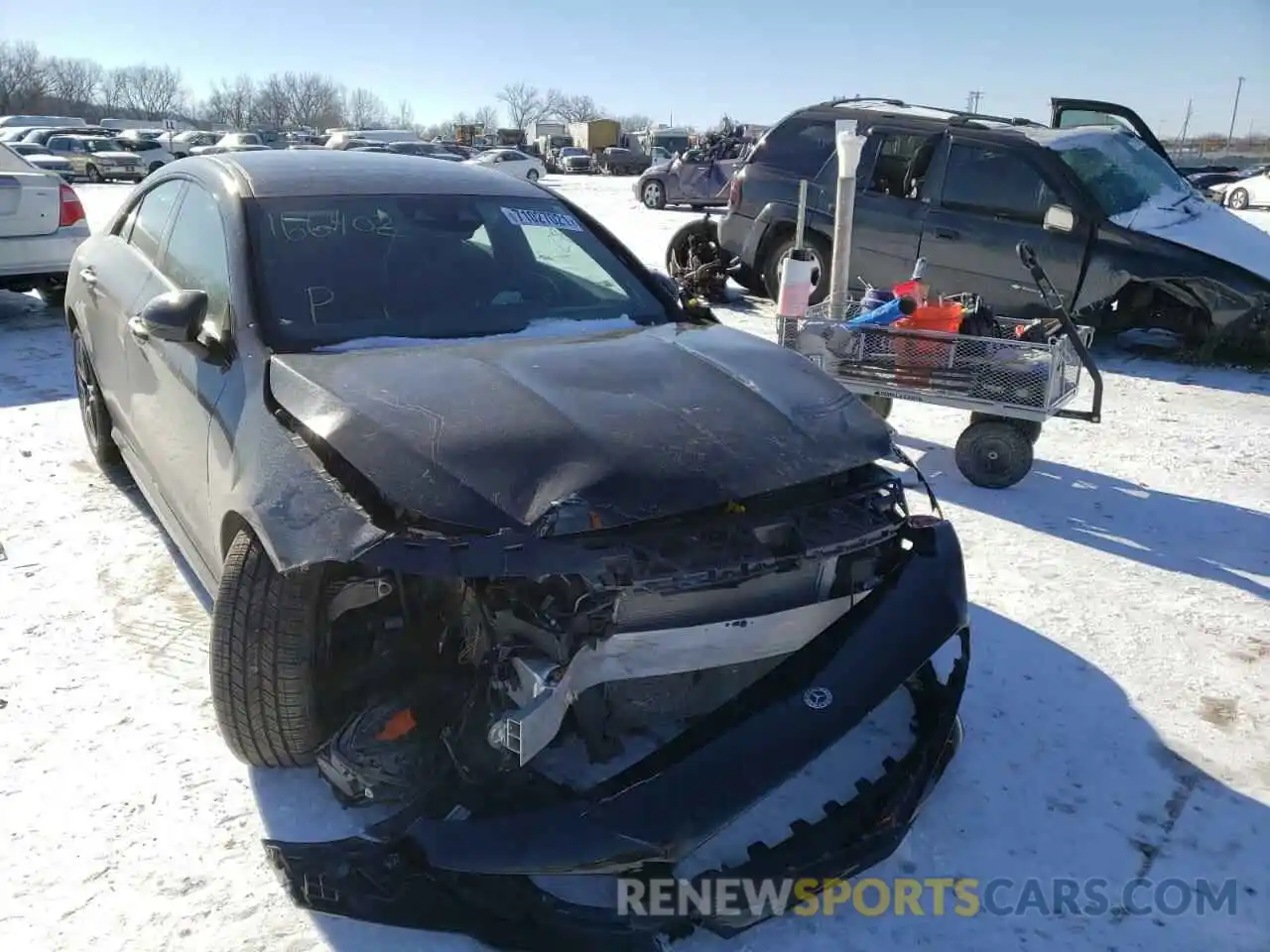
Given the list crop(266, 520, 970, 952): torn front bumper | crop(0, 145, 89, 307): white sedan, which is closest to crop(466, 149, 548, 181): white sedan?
crop(0, 145, 89, 307): white sedan

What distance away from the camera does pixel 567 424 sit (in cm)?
234

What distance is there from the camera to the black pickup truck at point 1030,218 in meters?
7.49

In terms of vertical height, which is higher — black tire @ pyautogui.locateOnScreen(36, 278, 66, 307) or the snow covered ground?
black tire @ pyautogui.locateOnScreen(36, 278, 66, 307)

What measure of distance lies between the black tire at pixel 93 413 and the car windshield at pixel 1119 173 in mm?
7333

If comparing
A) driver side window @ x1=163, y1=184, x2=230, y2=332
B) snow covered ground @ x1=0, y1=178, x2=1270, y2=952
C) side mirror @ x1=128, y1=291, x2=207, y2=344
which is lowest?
snow covered ground @ x1=0, y1=178, x2=1270, y2=952

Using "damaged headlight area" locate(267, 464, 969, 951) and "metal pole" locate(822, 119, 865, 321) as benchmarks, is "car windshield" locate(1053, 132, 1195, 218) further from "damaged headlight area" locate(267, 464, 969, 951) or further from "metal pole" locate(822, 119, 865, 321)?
"damaged headlight area" locate(267, 464, 969, 951)

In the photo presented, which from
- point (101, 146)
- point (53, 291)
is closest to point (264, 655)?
point (53, 291)

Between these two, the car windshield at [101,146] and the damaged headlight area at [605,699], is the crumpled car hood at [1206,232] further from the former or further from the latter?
the car windshield at [101,146]

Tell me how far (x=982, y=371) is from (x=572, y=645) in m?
3.49

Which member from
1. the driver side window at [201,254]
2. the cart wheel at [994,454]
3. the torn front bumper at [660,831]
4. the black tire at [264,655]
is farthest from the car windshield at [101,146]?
the torn front bumper at [660,831]

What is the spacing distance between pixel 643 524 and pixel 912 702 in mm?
1257

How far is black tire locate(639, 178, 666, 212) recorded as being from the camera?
19812 millimetres

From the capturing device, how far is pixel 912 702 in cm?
291

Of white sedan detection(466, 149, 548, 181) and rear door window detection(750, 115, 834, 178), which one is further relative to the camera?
white sedan detection(466, 149, 548, 181)
